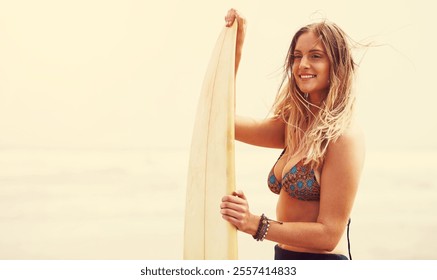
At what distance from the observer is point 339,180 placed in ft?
5.16

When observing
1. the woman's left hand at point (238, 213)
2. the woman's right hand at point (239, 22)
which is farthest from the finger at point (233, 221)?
the woman's right hand at point (239, 22)

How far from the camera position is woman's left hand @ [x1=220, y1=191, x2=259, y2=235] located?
5.09 feet

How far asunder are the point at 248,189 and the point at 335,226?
1.73 metres

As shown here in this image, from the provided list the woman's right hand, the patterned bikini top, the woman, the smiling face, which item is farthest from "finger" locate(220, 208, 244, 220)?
the woman's right hand

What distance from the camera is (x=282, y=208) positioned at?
177 cm

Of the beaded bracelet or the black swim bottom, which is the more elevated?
the beaded bracelet

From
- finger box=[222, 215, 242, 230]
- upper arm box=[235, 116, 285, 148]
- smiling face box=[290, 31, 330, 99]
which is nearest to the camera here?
finger box=[222, 215, 242, 230]

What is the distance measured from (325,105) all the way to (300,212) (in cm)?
33

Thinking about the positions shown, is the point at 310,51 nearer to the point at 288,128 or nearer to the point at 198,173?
the point at 288,128

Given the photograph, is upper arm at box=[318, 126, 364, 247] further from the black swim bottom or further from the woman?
the black swim bottom

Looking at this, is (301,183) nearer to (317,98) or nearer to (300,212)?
(300,212)

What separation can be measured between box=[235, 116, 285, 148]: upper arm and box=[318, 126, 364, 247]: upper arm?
0.37 m

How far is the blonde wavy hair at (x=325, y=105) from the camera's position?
1.60 m
